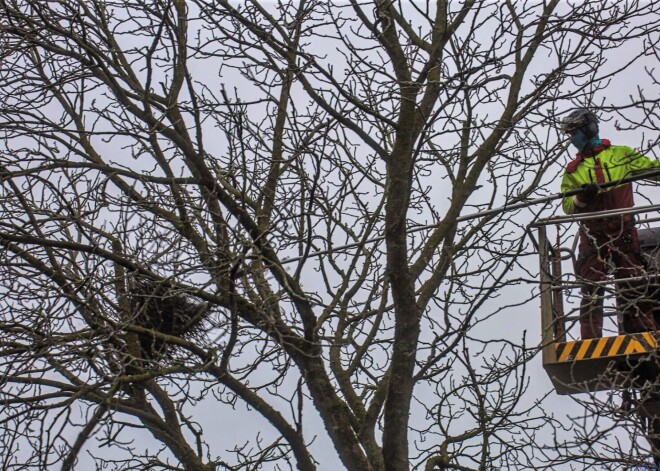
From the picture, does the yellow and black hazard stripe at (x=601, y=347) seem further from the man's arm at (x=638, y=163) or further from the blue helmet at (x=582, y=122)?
the blue helmet at (x=582, y=122)

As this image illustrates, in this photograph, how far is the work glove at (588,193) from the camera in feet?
28.6

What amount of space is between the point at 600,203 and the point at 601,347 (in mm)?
1215

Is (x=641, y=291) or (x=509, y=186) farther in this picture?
(x=509, y=186)

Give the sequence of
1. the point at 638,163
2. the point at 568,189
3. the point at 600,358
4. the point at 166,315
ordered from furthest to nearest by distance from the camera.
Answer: the point at 568,189
the point at 638,163
the point at 166,315
the point at 600,358

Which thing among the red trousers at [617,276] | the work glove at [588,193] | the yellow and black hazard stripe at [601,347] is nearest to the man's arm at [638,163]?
the work glove at [588,193]

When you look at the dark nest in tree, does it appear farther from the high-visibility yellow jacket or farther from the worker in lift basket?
the high-visibility yellow jacket

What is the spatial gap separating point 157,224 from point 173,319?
98 centimetres

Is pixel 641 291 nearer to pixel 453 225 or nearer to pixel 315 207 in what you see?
pixel 453 225

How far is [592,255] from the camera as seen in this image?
348 inches

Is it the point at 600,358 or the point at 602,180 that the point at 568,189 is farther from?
the point at 600,358

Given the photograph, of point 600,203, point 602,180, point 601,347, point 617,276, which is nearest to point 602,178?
point 602,180

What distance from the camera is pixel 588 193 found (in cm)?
880

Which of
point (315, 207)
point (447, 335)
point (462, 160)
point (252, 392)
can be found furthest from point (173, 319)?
point (462, 160)

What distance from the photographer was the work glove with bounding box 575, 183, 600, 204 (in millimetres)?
8711
